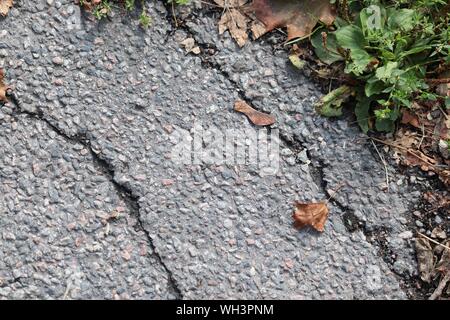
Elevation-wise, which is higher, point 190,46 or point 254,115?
point 190,46

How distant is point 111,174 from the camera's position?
2.62 meters

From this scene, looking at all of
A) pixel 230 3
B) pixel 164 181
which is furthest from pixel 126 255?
pixel 230 3

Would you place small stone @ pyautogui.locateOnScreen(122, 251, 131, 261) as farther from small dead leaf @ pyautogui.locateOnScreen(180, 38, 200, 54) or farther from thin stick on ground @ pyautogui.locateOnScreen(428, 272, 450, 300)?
thin stick on ground @ pyautogui.locateOnScreen(428, 272, 450, 300)

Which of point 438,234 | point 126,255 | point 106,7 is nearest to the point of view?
point 126,255

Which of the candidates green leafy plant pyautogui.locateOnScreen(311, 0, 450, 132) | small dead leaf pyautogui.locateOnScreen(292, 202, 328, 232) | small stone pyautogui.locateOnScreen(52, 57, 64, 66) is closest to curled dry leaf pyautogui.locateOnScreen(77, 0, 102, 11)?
small stone pyautogui.locateOnScreen(52, 57, 64, 66)

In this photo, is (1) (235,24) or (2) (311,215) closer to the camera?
(2) (311,215)

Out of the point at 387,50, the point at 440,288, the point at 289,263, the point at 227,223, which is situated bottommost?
the point at 440,288

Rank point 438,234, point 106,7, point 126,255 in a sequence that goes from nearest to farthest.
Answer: point 126,255 → point 438,234 → point 106,7

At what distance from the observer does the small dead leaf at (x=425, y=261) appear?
2607 mm

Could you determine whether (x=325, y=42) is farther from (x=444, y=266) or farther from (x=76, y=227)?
(x=76, y=227)

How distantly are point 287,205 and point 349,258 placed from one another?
0.29 metres

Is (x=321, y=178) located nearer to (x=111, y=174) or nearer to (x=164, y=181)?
(x=164, y=181)

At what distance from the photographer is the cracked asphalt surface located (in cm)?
254

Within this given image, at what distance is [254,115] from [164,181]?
423 mm
